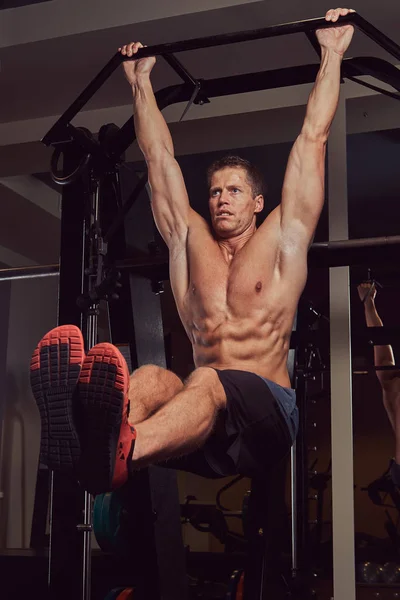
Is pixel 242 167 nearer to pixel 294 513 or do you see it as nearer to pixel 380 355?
pixel 294 513

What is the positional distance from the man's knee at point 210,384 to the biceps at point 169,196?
87 centimetres

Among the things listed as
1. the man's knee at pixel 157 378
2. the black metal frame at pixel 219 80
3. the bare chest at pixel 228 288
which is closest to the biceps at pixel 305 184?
the bare chest at pixel 228 288

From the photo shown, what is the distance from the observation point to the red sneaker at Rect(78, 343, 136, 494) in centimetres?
211

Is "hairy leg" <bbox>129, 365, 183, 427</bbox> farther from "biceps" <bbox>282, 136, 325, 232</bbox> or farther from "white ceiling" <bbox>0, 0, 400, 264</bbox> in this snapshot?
"white ceiling" <bbox>0, 0, 400, 264</bbox>

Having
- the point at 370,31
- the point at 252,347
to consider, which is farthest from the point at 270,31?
the point at 252,347

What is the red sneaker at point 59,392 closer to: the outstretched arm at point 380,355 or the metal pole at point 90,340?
the metal pole at point 90,340

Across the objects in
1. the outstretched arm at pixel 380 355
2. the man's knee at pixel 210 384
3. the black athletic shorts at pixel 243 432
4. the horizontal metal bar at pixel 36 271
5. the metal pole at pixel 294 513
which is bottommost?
the metal pole at pixel 294 513

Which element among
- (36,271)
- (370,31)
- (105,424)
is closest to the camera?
(105,424)

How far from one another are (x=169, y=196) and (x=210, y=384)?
3.46ft

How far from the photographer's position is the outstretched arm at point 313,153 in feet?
9.95

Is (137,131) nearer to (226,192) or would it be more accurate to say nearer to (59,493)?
(226,192)

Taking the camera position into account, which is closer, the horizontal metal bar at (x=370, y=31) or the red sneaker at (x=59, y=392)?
the red sneaker at (x=59, y=392)

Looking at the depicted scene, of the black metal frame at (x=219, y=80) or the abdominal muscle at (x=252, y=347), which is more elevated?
the black metal frame at (x=219, y=80)

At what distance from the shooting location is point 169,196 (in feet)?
10.9
